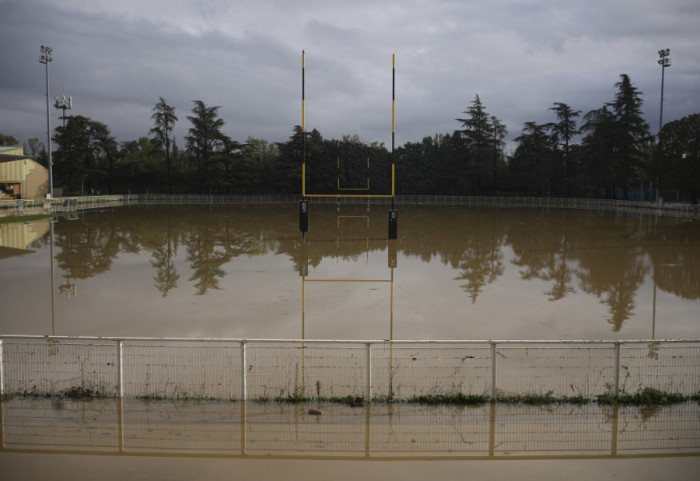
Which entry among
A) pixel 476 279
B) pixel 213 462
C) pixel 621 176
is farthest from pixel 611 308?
pixel 621 176

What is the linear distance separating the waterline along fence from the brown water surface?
1.89m

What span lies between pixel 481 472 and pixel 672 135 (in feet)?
165

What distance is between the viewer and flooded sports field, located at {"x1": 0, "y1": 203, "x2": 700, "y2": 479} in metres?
A: 6.13

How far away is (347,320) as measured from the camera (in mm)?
12195

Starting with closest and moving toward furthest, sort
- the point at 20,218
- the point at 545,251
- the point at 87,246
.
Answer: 1. the point at 545,251
2. the point at 87,246
3. the point at 20,218

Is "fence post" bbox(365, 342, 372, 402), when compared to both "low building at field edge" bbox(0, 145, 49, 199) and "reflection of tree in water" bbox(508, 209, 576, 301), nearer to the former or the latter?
"reflection of tree in water" bbox(508, 209, 576, 301)

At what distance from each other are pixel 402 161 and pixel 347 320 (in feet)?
209

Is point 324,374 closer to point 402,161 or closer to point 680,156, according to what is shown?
point 680,156

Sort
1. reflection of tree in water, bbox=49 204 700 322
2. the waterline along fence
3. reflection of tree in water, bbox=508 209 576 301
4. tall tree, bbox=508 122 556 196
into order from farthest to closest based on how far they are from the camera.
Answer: tall tree, bbox=508 122 556 196, reflection of tree in water, bbox=508 209 576 301, reflection of tree in water, bbox=49 204 700 322, the waterline along fence

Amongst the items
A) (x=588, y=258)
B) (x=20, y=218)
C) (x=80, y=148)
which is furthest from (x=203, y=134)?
(x=588, y=258)

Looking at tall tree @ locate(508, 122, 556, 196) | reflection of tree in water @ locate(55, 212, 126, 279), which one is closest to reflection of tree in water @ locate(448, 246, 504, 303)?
reflection of tree in water @ locate(55, 212, 126, 279)

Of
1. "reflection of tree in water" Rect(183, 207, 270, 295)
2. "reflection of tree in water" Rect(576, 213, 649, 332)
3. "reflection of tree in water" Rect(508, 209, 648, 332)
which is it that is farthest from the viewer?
"reflection of tree in water" Rect(183, 207, 270, 295)

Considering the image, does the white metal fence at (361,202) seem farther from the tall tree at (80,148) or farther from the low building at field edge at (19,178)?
the tall tree at (80,148)

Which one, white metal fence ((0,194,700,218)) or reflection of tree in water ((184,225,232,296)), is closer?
reflection of tree in water ((184,225,232,296))
